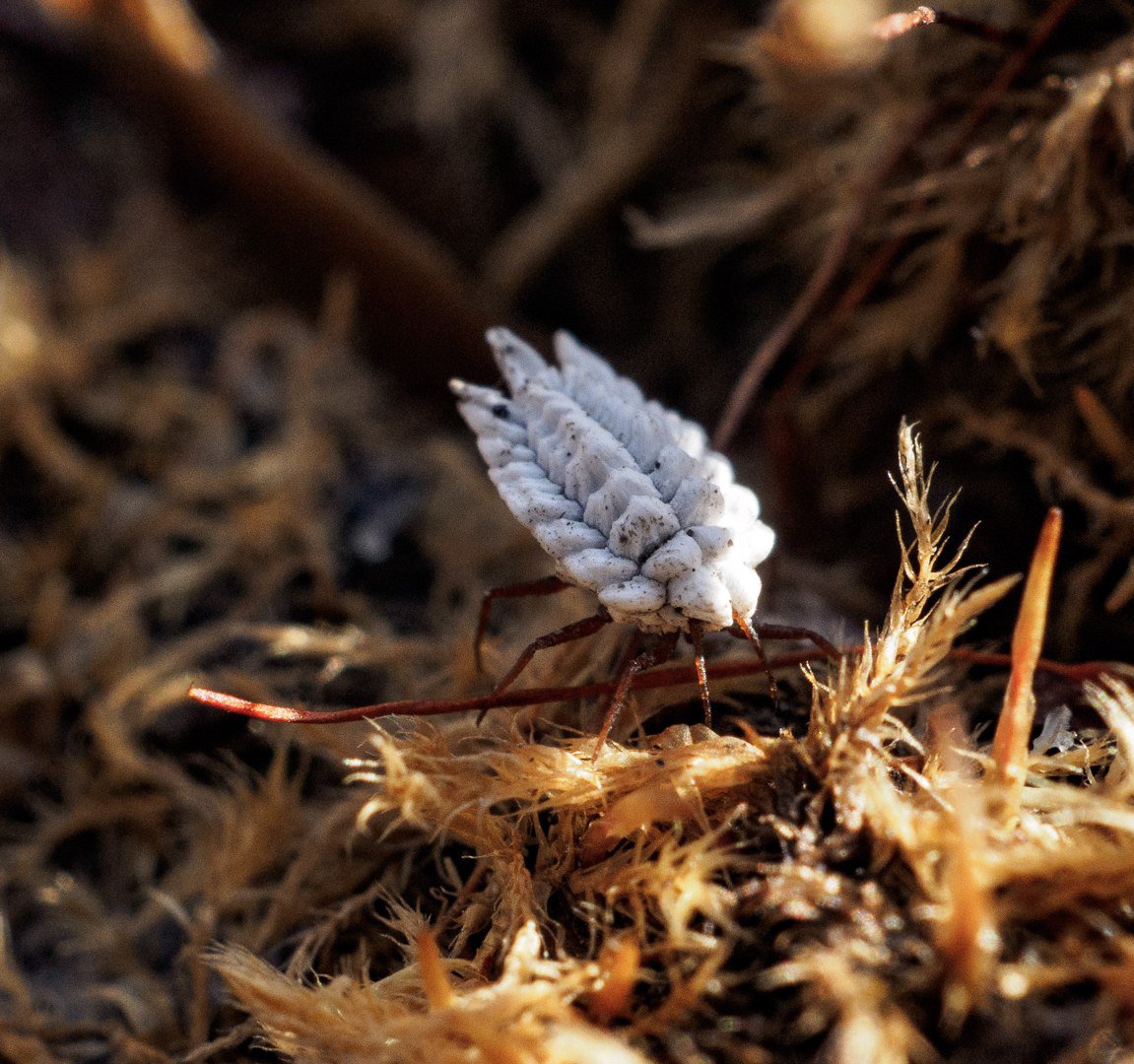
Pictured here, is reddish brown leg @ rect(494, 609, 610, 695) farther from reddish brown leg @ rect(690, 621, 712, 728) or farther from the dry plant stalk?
the dry plant stalk

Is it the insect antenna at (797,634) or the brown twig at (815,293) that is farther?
the brown twig at (815,293)

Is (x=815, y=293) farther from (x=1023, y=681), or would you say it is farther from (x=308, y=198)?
(x=308, y=198)

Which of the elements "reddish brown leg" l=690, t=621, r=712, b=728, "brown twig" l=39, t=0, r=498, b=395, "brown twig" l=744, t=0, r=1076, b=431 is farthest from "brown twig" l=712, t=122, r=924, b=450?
"brown twig" l=39, t=0, r=498, b=395

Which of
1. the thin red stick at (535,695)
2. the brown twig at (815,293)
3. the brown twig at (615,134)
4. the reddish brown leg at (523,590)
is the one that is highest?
the brown twig at (615,134)

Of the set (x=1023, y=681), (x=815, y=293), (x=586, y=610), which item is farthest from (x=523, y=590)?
(x=815, y=293)

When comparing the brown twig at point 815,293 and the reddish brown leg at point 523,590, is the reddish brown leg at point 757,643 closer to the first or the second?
the reddish brown leg at point 523,590

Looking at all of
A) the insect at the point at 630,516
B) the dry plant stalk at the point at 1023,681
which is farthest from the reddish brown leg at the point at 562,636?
the dry plant stalk at the point at 1023,681
